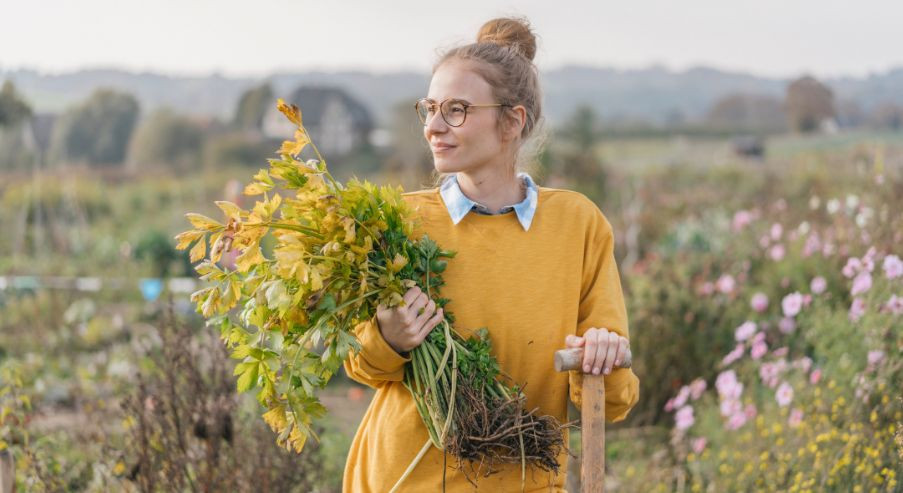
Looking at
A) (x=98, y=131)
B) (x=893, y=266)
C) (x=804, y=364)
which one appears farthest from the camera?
(x=98, y=131)

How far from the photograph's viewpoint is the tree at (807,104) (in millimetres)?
18328

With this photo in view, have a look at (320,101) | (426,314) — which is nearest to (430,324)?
(426,314)

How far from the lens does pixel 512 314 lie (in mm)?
2225

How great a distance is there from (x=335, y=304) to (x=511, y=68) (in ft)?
2.28

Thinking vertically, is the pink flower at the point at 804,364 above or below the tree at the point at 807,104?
below

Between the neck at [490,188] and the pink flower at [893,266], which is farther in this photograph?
the pink flower at [893,266]

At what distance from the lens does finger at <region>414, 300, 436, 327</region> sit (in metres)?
2.08

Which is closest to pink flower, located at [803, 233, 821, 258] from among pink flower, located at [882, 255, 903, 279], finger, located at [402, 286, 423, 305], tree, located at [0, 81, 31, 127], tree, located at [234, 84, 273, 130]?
pink flower, located at [882, 255, 903, 279]

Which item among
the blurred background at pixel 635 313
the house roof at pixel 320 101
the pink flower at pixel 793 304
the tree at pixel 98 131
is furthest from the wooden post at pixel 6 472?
the house roof at pixel 320 101

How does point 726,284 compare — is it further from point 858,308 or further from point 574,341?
point 574,341

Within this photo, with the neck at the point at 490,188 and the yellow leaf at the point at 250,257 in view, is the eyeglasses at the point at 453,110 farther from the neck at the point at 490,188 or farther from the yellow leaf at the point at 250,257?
the yellow leaf at the point at 250,257

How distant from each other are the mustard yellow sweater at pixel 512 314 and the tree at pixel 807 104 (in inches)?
649

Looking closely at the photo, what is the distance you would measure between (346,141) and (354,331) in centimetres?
3187

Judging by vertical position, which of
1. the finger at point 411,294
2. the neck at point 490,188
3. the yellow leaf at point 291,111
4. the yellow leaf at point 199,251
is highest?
the yellow leaf at point 291,111
